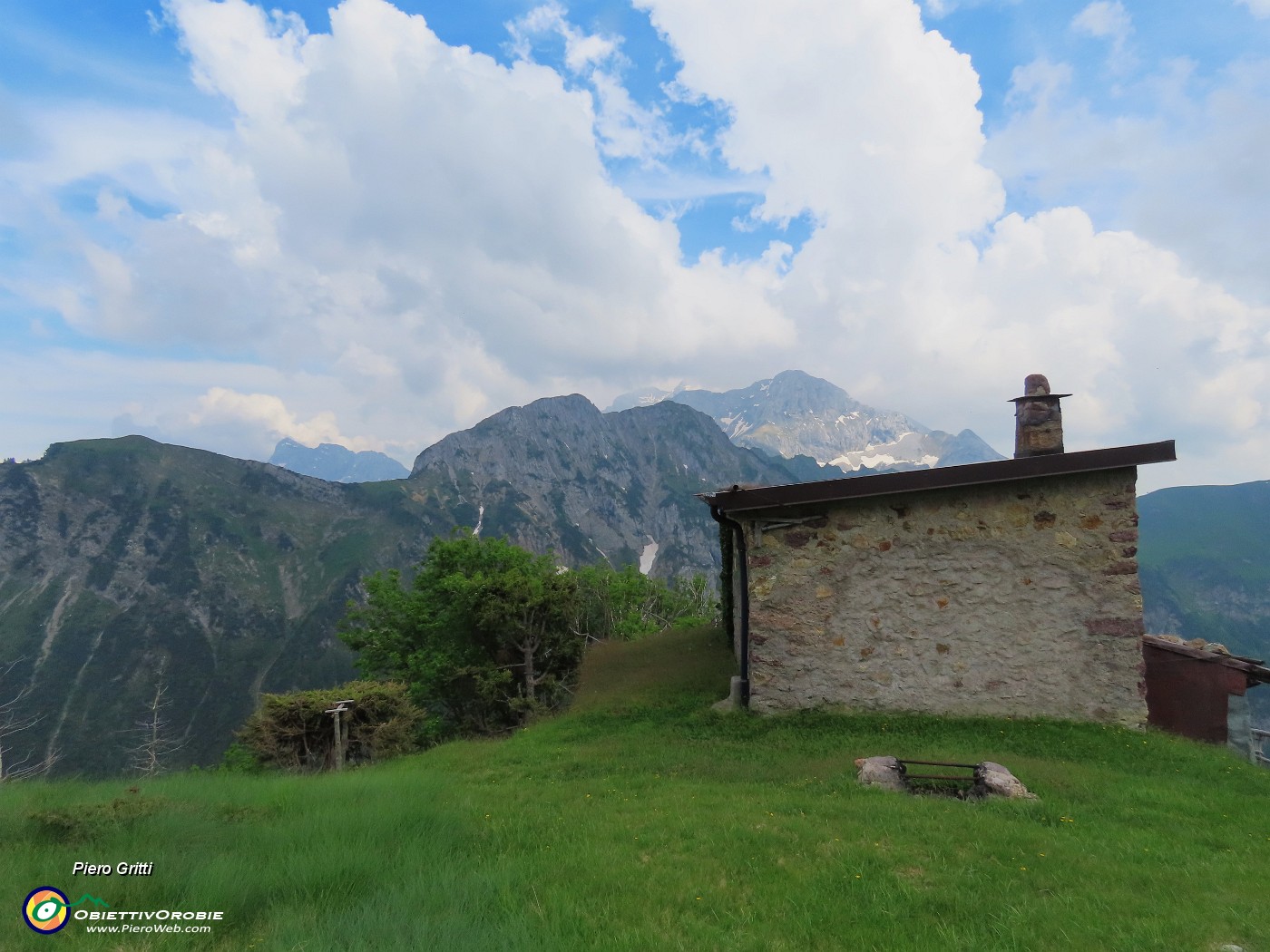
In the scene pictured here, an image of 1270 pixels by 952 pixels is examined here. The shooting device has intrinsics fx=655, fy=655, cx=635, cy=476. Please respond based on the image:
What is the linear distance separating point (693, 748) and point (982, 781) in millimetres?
4157

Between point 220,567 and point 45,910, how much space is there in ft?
495

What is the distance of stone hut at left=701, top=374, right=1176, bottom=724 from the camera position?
434 inches

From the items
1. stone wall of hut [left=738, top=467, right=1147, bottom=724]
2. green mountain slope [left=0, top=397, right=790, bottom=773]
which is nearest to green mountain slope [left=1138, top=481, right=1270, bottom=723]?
green mountain slope [left=0, top=397, right=790, bottom=773]

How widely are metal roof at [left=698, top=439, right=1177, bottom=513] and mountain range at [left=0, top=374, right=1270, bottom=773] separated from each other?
8032 cm

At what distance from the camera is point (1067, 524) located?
11.2 metres

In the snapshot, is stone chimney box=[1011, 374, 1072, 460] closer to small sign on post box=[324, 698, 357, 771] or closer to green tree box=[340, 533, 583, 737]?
green tree box=[340, 533, 583, 737]

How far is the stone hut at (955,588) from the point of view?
36.2 ft

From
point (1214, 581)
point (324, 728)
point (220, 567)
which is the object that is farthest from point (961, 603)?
point (1214, 581)

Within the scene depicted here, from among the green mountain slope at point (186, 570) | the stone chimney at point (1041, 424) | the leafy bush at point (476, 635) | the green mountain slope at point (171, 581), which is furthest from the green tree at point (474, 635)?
the green mountain slope at point (171, 581)

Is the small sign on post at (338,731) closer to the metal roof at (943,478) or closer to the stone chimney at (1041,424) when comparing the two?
the metal roof at (943,478)

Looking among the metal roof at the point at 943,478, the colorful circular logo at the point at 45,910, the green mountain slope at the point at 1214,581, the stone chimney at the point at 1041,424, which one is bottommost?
the green mountain slope at the point at 1214,581

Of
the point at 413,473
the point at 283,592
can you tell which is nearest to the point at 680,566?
the point at 413,473

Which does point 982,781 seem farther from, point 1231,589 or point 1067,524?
point 1231,589

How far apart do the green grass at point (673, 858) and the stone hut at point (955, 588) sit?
205cm
